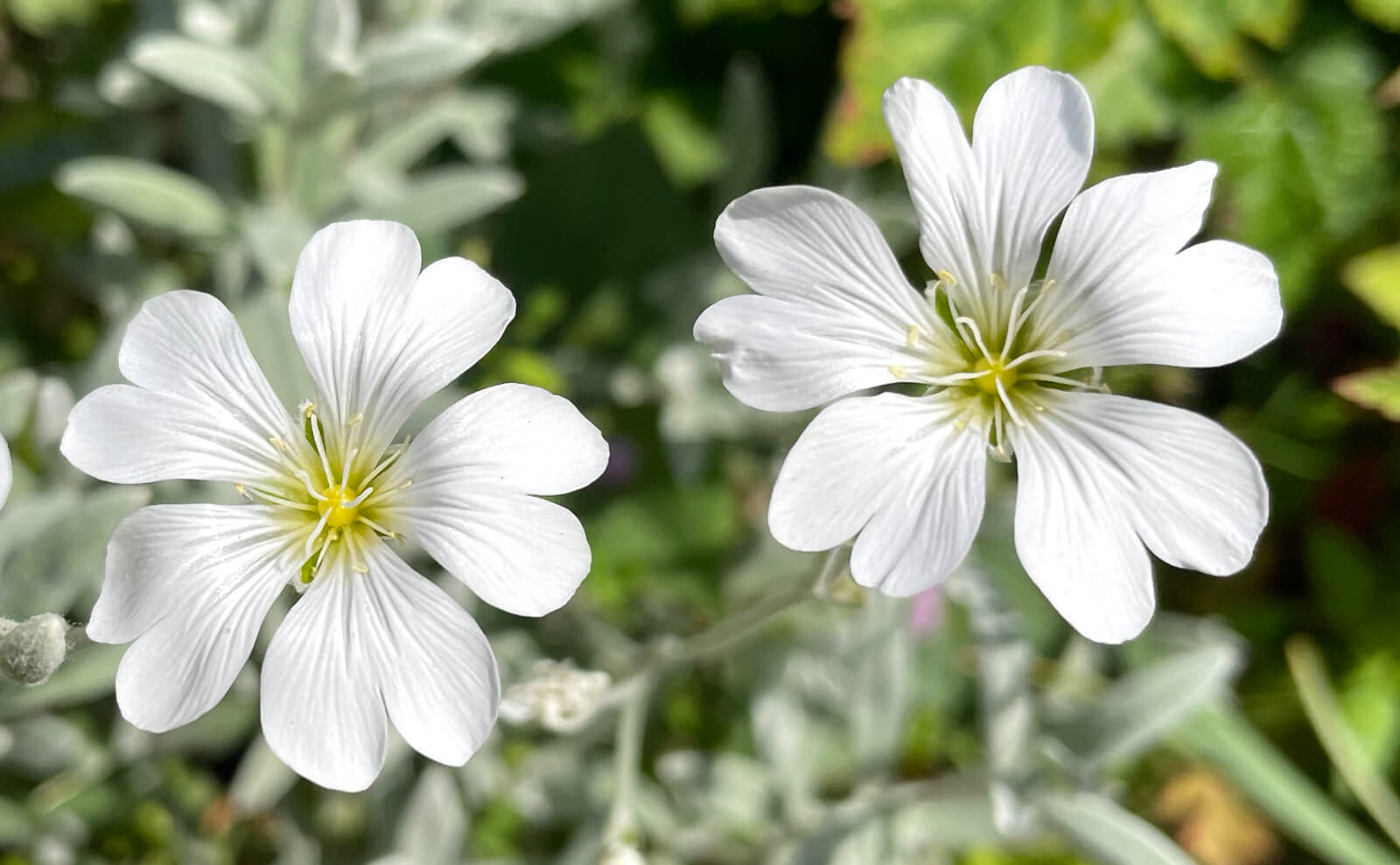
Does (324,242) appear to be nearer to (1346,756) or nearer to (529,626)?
(529,626)

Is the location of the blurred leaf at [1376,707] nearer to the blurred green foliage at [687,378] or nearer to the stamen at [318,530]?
the blurred green foliage at [687,378]

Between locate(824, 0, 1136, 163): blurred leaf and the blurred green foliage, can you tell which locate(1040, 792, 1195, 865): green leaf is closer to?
A: the blurred green foliage

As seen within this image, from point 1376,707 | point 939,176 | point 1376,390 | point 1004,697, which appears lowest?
point 1376,707

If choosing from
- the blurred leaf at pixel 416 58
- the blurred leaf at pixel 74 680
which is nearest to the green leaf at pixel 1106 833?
the blurred leaf at pixel 74 680

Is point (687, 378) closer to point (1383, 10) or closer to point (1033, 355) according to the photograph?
point (1033, 355)

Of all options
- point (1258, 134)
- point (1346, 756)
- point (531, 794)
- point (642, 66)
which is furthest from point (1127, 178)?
point (642, 66)

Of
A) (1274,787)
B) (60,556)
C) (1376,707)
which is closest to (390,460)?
(60,556)

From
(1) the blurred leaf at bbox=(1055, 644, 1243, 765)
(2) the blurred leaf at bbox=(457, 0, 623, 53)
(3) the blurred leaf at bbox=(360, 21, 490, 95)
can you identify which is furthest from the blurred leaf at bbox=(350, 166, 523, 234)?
(1) the blurred leaf at bbox=(1055, 644, 1243, 765)
